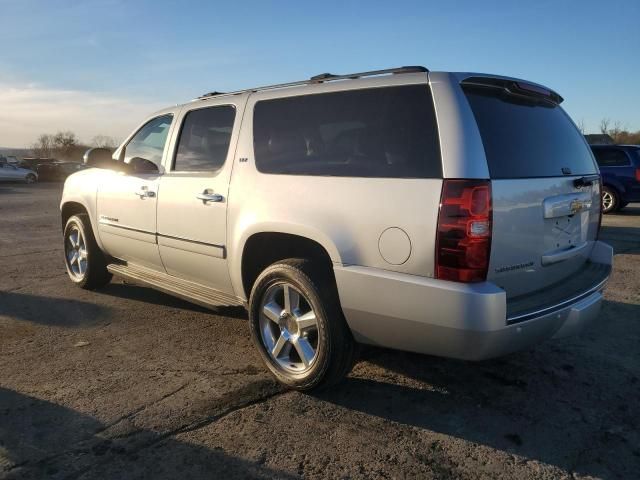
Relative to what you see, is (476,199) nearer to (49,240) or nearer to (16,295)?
(16,295)

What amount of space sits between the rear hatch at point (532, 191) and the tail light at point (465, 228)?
63mm

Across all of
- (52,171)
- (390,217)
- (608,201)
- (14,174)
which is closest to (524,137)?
(390,217)

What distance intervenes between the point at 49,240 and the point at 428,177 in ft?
28.3

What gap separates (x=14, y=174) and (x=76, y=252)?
3015 centimetres

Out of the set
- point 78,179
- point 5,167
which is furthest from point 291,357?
point 5,167

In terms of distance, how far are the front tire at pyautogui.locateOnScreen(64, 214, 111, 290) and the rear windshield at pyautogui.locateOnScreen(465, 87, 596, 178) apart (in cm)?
426

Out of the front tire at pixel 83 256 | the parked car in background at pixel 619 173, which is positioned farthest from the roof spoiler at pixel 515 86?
the parked car in background at pixel 619 173

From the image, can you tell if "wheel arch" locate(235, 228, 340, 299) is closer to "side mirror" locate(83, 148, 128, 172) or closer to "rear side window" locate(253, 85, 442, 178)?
"rear side window" locate(253, 85, 442, 178)

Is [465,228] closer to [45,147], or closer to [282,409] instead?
[282,409]

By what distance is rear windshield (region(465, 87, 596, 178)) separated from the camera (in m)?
2.88

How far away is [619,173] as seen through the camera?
12992mm

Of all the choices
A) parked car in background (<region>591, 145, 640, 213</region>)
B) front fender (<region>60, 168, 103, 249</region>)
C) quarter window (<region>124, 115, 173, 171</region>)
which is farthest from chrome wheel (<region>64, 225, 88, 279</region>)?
parked car in background (<region>591, 145, 640, 213</region>)

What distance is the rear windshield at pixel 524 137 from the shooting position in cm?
288

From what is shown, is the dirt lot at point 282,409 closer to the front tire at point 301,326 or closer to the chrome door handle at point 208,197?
the front tire at point 301,326
